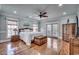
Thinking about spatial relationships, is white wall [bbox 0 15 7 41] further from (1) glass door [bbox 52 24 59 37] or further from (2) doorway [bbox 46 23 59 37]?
(1) glass door [bbox 52 24 59 37]

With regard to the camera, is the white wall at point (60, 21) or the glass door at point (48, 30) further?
the glass door at point (48, 30)

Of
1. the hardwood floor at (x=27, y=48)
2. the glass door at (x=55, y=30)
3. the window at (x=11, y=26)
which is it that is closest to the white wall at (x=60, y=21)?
the glass door at (x=55, y=30)

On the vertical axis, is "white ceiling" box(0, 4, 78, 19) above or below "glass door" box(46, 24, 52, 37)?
above

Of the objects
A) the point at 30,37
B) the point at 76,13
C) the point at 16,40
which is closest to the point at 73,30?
the point at 76,13

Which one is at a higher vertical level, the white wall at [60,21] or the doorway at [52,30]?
the white wall at [60,21]

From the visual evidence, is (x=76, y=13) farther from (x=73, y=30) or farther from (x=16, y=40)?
(x=16, y=40)

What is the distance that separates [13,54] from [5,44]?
0.27 meters

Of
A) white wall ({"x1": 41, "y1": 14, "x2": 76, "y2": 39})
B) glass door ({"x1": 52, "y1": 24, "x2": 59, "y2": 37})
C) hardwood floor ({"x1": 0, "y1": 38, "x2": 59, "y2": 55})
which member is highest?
white wall ({"x1": 41, "y1": 14, "x2": 76, "y2": 39})

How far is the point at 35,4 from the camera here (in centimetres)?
199

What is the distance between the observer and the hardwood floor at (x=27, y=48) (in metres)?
1.96

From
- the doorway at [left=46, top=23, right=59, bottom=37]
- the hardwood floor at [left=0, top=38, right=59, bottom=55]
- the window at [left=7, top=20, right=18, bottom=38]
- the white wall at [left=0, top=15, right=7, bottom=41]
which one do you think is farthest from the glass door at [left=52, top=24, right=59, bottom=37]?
the white wall at [left=0, top=15, right=7, bottom=41]

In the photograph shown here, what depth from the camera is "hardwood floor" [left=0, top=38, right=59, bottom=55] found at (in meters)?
1.96

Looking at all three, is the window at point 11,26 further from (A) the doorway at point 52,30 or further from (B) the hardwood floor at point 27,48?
(A) the doorway at point 52,30
